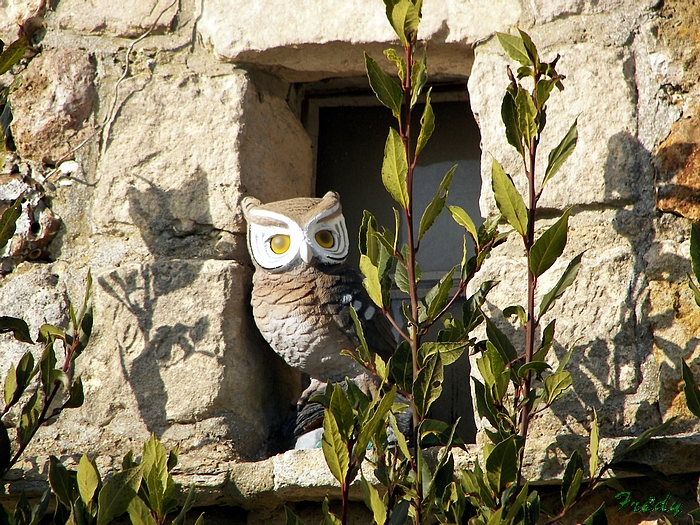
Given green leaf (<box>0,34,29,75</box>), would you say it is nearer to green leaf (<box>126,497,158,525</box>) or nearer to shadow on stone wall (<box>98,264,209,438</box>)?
shadow on stone wall (<box>98,264,209,438</box>)

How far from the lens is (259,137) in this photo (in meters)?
2.04

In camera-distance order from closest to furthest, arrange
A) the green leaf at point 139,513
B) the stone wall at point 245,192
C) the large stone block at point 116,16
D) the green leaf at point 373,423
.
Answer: the green leaf at point 373,423, the green leaf at point 139,513, the stone wall at point 245,192, the large stone block at point 116,16

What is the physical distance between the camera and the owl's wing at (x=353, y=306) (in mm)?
1855

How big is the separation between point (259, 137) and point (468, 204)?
492 mm

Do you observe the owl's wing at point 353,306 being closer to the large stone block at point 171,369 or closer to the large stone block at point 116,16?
the large stone block at point 171,369

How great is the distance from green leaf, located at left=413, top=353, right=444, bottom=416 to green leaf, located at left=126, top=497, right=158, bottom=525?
406mm

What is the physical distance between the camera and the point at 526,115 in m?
1.50

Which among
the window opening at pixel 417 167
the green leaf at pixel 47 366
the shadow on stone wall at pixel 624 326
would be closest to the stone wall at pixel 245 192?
the shadow on stone wall at pixel 624 326

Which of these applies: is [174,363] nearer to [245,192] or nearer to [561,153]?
[245,192]

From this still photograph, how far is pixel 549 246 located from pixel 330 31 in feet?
2.45

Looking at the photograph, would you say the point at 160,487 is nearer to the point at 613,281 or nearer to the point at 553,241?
the point at 553,241

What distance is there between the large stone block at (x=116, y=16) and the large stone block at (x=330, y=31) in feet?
0.28

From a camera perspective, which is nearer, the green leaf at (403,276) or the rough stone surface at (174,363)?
the green leaf at (403,276)

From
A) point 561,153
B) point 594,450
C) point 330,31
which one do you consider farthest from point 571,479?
point 330,31
